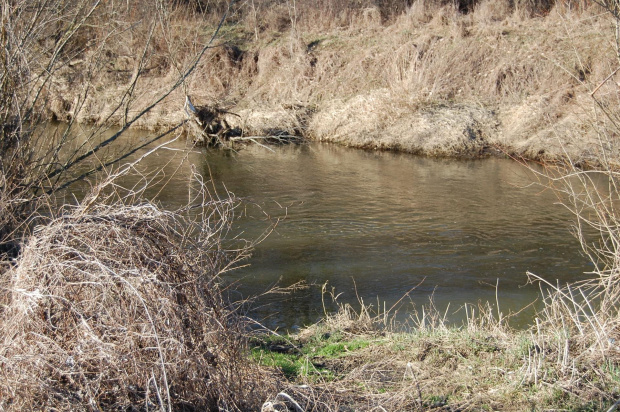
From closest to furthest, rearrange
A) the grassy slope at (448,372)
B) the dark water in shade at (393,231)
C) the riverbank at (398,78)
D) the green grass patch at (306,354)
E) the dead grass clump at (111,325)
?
1. the dead grass clump at (111,325)
2. the grassy slope at (448,372)
3. the green grass patch at (306,354)
4. the dark water in shade at (393,231)
5. the riverbank at (398,78)

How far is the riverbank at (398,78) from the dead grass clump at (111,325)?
13488mm

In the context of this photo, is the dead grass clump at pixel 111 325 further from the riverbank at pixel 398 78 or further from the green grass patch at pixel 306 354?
the riverbank at pixel 398 78

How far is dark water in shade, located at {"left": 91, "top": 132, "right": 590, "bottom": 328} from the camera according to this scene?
901 cm

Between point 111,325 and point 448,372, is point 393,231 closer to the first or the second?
point 448,372

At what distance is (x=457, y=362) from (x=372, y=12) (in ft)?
75.0

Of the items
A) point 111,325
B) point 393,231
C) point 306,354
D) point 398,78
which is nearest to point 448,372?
point 306,354

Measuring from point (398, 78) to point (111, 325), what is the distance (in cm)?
1905

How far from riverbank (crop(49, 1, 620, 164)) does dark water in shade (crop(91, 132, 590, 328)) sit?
1848 mm

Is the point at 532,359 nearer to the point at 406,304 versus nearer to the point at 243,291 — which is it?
the point at 406,304

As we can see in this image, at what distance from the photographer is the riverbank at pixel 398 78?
18.7 m

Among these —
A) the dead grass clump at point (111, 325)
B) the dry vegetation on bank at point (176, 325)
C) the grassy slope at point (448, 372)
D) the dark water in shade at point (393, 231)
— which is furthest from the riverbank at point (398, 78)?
the dead grass clump at point (111, 325)

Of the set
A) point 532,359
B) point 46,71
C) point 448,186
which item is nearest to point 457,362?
point 532,359

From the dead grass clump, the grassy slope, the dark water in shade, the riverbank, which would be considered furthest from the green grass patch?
the riverbank

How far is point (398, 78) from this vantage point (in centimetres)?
2156
